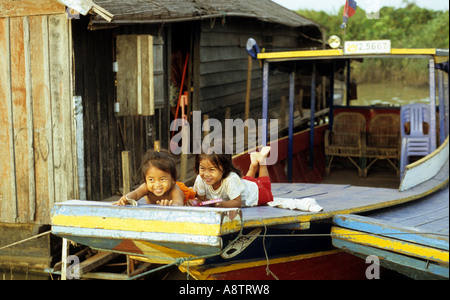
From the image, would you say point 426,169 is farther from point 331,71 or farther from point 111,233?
point 331,71

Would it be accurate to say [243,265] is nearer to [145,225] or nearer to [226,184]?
[226,184]

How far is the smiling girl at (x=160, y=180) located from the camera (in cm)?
471

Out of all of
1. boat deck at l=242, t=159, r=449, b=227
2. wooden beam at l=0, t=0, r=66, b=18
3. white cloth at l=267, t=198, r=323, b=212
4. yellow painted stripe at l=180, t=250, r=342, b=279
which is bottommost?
yellow painted stripe at l=180, t=250, r=342, b=279

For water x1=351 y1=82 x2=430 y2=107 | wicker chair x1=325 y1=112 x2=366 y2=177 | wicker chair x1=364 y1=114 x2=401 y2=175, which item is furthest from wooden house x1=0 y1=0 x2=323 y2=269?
water x1=351 y1=82 x2=430 y2=107

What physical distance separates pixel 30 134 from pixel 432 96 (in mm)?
5038

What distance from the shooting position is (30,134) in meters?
6.70

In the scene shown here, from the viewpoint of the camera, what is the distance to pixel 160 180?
4.75 m

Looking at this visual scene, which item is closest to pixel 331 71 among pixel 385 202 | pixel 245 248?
pixel 385 202

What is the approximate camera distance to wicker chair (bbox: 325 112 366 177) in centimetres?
983

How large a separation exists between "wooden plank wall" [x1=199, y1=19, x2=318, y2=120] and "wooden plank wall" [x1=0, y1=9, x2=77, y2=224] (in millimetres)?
4083

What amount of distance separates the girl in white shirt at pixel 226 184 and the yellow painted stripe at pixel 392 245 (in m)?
0.77

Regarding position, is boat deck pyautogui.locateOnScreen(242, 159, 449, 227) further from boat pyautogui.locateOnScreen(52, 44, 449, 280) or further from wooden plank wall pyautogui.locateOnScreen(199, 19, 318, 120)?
wooden plank wall pyautogui.locateOnScreen(199, 19, 318, 120)

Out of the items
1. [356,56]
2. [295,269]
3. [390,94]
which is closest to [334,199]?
[295,269]
